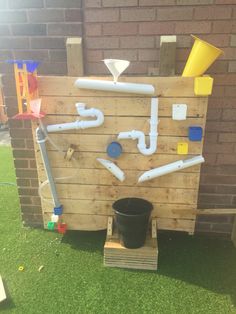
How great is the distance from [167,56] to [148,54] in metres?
0.17

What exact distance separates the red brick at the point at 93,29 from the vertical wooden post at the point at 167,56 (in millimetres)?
512

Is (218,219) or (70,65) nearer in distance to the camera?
(70,65)

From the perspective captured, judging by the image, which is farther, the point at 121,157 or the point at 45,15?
the point at 121,157

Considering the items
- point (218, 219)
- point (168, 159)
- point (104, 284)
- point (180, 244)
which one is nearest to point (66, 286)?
point (104, 284)

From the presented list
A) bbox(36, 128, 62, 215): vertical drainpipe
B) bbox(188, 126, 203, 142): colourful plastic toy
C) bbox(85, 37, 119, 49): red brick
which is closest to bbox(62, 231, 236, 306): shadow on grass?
bbox(36, 128, 62, 215): vertical drainpipe

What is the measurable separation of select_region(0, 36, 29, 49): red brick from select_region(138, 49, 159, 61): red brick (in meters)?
0.96

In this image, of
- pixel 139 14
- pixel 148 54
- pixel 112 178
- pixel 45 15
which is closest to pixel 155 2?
pixel 139 14

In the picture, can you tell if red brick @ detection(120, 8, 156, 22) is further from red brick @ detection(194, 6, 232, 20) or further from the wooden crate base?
the wooden crate base

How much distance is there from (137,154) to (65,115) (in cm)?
68

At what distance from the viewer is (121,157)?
2.48 meters

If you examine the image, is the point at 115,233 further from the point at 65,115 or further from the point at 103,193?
the point at 65,115

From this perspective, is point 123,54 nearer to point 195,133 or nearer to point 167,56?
point 167,56

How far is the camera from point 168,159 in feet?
8.02

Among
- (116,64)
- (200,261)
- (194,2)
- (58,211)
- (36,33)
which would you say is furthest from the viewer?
(58,211)
